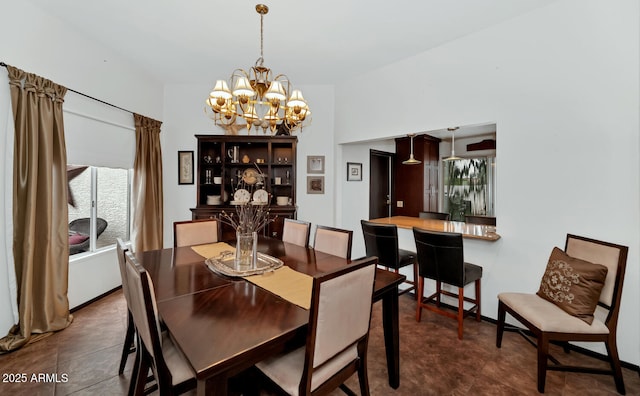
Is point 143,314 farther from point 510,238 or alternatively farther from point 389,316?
point 510,238

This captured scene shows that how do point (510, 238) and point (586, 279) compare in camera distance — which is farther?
point (510, 238)

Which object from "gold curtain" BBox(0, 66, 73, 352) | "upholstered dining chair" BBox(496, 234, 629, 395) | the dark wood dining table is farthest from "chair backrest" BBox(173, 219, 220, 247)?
"upholstered dining chair" BBox(496, 234, 629, 395)

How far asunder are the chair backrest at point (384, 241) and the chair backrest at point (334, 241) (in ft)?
1.90

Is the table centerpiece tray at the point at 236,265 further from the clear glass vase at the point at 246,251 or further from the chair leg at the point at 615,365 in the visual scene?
the chair leg at the point at 615,365

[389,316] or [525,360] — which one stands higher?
[389,316]

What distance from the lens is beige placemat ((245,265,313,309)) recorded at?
4.88 ft

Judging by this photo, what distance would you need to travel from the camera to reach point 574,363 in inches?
83.4

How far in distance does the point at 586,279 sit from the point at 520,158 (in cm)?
116

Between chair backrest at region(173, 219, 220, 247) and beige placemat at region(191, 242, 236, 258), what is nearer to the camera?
beige placemat at region(191, 242, 236, 258)

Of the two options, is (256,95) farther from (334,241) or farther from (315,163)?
(315,163)

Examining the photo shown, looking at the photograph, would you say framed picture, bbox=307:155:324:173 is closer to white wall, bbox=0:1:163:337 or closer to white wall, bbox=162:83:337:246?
white wall, bbox=162:83:337:246

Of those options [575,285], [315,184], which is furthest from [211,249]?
[575,285]

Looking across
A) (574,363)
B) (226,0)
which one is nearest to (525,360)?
(574,363)

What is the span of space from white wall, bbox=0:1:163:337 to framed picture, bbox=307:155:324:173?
2373 millimetres
